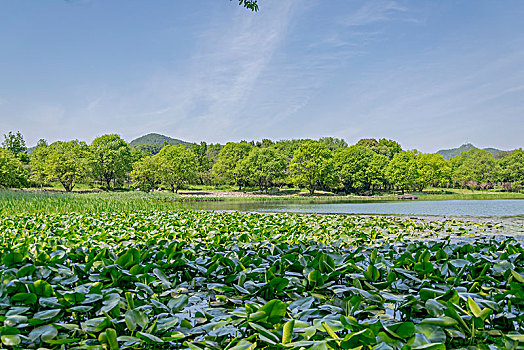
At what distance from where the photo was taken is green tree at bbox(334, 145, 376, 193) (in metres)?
44.8

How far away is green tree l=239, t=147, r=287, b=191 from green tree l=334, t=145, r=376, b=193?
8049 millimetres

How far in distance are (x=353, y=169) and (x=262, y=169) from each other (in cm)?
1300

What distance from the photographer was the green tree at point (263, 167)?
1756 inches

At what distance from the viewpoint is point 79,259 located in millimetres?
3213

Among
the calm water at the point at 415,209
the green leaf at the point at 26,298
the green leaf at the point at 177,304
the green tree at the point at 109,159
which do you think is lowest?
the calm water at the point at 415,209

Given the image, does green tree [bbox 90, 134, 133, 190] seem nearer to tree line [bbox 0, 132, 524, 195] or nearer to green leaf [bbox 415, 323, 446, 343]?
tree line [bbox 0, 132, 524, 195]

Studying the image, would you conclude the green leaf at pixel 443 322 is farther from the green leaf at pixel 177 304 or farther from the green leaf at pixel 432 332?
the green leaf at pixel 177 304

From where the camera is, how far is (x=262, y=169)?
45.2m

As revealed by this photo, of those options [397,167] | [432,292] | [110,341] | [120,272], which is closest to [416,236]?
[432,292]

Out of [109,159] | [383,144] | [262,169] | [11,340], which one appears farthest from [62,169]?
[383,144]

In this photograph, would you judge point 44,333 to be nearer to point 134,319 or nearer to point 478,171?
point 134,319

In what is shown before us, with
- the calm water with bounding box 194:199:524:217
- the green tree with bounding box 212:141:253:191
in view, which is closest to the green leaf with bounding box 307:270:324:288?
the calm water with bounding box 194:199:524:217

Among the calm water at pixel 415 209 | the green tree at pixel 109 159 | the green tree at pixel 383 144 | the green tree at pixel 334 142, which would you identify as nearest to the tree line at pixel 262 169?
the green tree at pixel 109 159

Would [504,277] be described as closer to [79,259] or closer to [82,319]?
[82,319]
